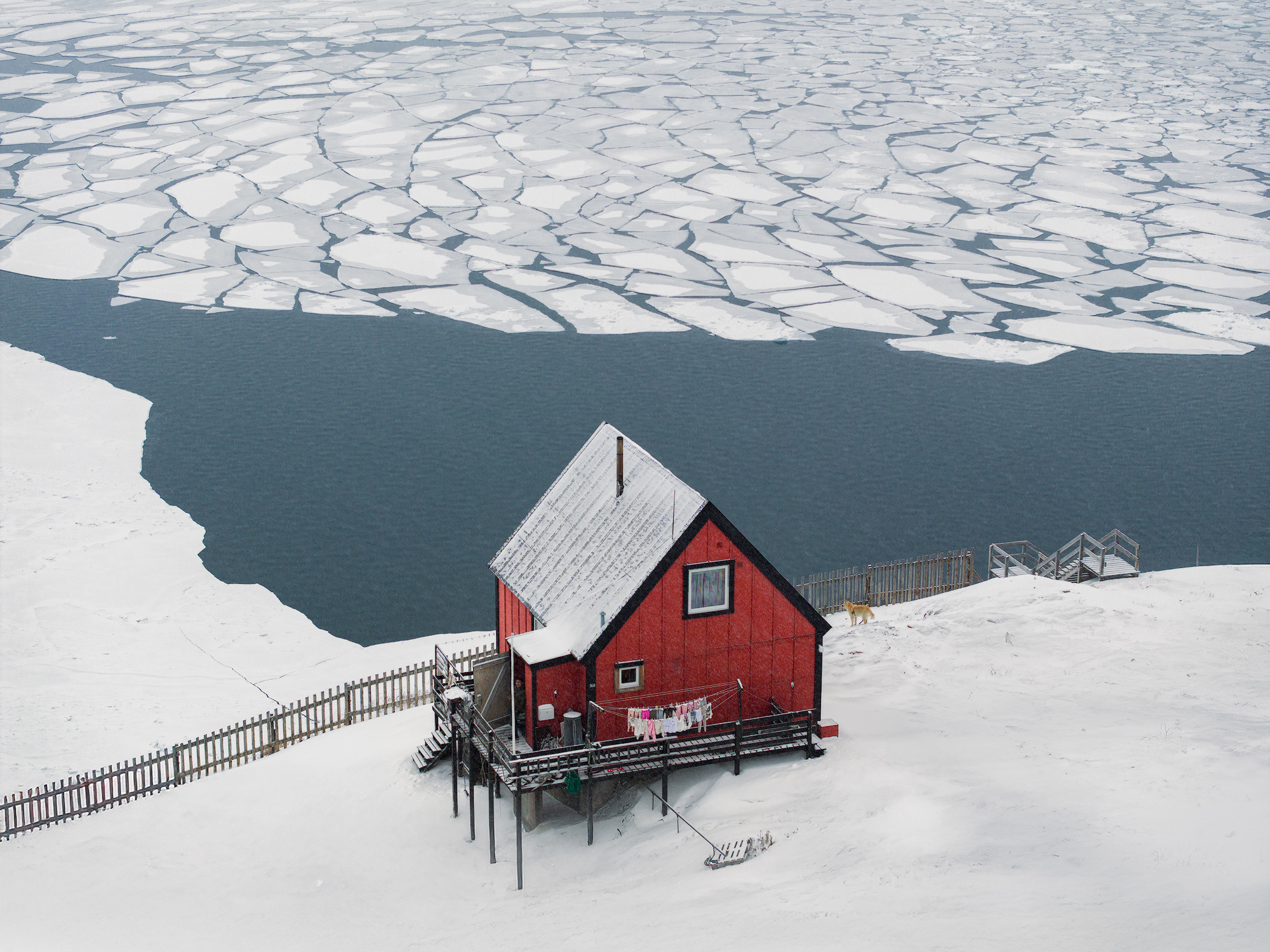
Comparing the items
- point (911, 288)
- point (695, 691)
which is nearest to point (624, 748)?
point (695, 691)

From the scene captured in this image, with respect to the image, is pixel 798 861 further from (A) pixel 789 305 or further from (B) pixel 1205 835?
(A) pixel 789 305

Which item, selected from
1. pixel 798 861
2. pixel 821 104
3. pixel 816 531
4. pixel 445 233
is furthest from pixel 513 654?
pixel 821 104

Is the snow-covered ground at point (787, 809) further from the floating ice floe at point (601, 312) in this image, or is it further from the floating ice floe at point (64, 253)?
the floating ice floe at point (64, 253)

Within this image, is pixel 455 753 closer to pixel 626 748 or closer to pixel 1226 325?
pixel 626 748

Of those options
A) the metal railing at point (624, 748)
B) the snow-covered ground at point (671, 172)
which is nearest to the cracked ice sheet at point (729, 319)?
the snow-covered ground at point (671, 172)

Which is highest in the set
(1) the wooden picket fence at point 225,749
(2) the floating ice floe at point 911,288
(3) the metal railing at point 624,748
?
(3) the metal railing at point 624,748

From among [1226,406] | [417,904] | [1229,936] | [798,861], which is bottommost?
[1226,406]
